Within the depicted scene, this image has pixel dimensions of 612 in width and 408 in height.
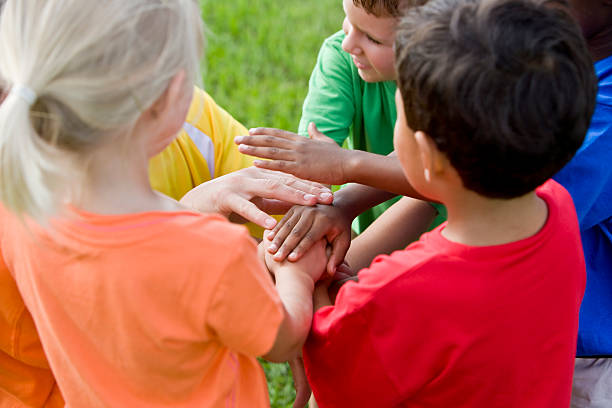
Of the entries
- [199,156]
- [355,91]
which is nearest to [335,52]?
[355,91]

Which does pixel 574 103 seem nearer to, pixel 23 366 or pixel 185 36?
pixel 185 36

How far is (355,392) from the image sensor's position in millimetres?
1475

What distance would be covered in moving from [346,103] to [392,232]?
19.2 inches

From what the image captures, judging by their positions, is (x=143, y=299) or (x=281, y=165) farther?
(x=281, y=165)

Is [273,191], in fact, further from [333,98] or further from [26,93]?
[26,93]

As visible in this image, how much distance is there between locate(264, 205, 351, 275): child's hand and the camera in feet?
5.93

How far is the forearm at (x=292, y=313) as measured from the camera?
1.36 metres

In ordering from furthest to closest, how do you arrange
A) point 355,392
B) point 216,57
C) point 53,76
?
point 216,57, point 355,392, point 53,76

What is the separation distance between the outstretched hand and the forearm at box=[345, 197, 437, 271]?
0.23 m

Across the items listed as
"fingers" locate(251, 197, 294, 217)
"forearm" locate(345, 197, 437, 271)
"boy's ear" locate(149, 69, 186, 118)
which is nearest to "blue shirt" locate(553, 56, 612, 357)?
"forearm" locate(345, 197, 437, 271)

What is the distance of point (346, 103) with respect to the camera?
233 centimetres

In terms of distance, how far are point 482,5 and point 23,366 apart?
1330mm

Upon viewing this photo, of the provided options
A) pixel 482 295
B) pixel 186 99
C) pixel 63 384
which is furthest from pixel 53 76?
pixel 482 295

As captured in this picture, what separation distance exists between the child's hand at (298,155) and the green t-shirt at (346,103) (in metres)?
0.35
